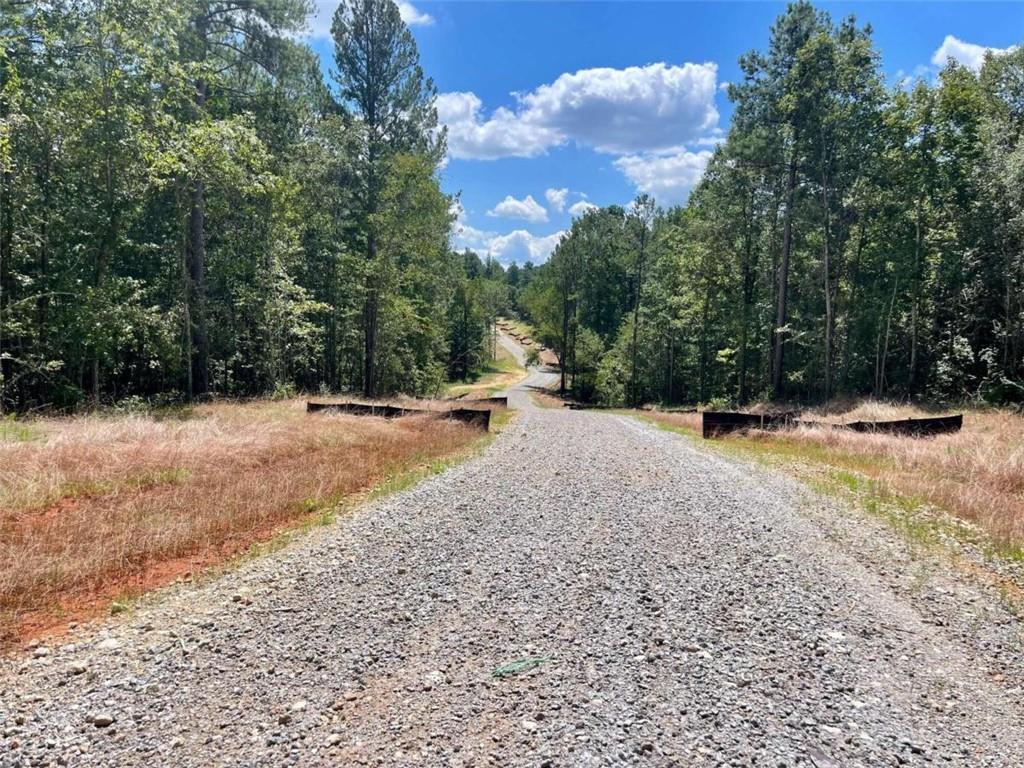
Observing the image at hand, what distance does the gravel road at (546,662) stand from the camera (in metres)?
2.50

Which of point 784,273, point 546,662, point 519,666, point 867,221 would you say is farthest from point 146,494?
point 867,221

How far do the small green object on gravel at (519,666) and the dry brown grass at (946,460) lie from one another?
5141mm

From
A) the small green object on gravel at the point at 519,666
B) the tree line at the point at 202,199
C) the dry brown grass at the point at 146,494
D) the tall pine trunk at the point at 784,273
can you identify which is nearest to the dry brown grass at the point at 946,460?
the small green object on gravel at the point at 519,666

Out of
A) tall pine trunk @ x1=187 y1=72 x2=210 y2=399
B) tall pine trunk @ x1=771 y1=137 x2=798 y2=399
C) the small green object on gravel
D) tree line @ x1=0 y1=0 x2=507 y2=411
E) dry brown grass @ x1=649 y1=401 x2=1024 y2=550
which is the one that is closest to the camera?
the small green object on gravel

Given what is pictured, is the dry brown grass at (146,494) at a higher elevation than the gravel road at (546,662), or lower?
higher

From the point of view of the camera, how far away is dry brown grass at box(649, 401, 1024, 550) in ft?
21.0

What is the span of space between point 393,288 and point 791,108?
53.5 ft

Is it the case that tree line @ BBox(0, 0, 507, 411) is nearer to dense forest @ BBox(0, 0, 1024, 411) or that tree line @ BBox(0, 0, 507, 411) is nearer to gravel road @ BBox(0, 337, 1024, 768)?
dense forest @ BBox(0, 0, 1024, 411)

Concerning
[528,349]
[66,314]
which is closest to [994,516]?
[66,314]

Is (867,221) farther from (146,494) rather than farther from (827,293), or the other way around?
(146,494)

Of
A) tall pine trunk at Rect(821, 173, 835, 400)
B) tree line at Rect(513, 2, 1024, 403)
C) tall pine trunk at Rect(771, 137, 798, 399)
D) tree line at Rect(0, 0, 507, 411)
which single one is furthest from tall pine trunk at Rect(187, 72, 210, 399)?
tall pine trunk at Rect(821, 173, 835, 400)

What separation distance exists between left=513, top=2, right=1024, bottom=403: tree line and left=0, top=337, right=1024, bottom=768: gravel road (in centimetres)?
1614

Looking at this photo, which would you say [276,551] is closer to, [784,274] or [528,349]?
[784,274]

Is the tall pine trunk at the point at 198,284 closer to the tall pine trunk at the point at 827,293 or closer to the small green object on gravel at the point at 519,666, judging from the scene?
the small green object on gravel at the point at 519,666
